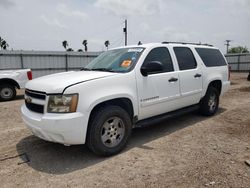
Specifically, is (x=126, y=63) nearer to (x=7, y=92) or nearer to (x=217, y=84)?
(x=217, y=84)

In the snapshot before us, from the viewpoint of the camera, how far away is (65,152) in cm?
433

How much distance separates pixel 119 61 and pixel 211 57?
3040mm

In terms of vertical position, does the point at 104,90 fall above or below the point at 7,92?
above

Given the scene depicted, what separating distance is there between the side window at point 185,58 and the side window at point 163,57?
1.02 ft

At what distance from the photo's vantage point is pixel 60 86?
11.9ft

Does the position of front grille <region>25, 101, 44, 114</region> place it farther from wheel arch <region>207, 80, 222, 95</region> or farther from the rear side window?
wheel arch <region>207, 80, 222, 95</region>

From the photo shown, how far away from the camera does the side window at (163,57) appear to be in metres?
4.84

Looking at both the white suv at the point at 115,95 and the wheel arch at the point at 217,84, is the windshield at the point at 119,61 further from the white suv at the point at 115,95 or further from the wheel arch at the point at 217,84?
the wheel arch at the point at 217,84

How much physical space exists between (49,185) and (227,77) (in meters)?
5.72

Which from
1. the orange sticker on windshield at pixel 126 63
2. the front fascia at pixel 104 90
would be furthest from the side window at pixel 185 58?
the front fascia at pixel 104 90

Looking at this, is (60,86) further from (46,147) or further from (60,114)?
(46,147)

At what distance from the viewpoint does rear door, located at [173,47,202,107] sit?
5.39m

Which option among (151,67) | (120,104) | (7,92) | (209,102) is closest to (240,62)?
(209,102)

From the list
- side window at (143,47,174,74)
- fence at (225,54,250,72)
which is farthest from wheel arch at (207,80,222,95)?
fence at (225,54,250,72)
